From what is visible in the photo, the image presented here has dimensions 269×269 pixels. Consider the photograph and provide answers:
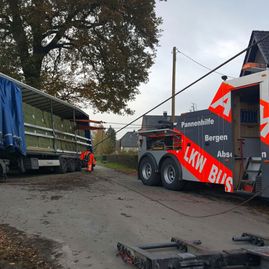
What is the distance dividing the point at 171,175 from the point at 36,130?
5.68 meters

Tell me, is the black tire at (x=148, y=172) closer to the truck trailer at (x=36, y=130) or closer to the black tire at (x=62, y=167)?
the truck trailer at (x=36, y=130)

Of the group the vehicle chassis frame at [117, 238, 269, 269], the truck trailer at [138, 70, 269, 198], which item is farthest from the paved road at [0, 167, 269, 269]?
the truck trailer at [138, 70, 269, 198]

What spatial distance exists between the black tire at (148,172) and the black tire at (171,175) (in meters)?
0.54

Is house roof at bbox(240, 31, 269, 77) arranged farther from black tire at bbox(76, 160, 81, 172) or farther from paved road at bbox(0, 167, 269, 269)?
paved road at bbox(0, 167, 269, 269)

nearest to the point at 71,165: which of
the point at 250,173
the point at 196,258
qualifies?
the point at 250,173

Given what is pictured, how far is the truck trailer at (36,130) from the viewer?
1463cm

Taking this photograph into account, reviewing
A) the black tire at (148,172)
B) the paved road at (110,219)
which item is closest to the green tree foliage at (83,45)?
the black tire at (148,172)

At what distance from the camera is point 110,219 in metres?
8.70

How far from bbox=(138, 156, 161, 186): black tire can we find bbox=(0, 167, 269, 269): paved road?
270 cm

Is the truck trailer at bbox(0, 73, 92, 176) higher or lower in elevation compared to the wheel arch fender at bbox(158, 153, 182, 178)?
higher

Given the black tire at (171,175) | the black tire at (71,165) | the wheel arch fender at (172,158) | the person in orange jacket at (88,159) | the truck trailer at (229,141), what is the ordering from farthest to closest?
1. the person in orange jacket at (88,159)
2. the black tire at (71,165)
3. the black tire at (171,175)
4. the wheel arch fender at (172,158)
5. the truck trailer at (229,141)

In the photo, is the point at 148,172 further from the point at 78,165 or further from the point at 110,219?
the point at 110,219

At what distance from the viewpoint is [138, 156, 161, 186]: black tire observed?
1612cm

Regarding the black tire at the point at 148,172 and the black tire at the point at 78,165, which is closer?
the black tire at the point at 148,172
